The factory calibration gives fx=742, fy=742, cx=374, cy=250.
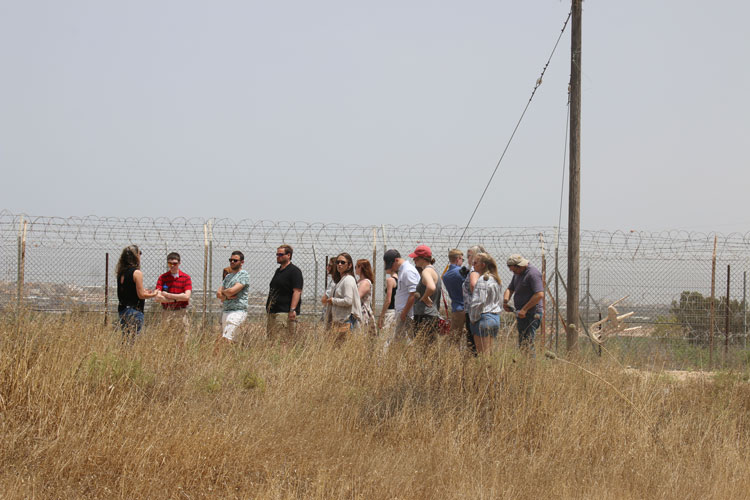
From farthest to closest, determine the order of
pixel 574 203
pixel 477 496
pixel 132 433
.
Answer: pixel 574 203, pixel 132 433, pixel 477 496

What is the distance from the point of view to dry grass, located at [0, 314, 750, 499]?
171 inches

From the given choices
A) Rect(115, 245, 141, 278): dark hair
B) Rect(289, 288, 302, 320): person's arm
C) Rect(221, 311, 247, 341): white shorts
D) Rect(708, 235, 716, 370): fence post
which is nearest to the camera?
Rect(115, 245, 141, 278): dark hair

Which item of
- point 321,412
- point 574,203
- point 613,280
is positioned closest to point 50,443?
point 321,412

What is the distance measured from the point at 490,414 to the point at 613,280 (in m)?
6.11

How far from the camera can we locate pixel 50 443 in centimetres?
442

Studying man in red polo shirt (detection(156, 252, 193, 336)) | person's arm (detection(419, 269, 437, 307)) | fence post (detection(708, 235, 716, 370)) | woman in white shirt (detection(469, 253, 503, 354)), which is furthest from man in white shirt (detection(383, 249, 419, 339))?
fence post (detection(708, 235, 716, 370))

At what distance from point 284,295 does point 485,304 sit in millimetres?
2560

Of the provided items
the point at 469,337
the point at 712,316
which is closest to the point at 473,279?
the point at 469,337

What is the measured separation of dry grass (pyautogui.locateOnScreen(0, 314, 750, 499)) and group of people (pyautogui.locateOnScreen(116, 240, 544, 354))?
0.87 meters

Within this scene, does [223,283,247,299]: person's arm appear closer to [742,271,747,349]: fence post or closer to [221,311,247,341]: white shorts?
[221,311,247,341]: white shorts

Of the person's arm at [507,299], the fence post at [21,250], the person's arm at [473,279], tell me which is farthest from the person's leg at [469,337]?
the fence post at [21,250]

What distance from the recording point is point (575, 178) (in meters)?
8.60

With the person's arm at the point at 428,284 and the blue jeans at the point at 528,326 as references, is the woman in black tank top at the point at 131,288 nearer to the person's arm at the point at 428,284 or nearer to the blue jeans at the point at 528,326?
the person's arm at the point at 428,284

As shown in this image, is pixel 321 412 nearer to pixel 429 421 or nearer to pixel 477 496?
pixel 429 421
